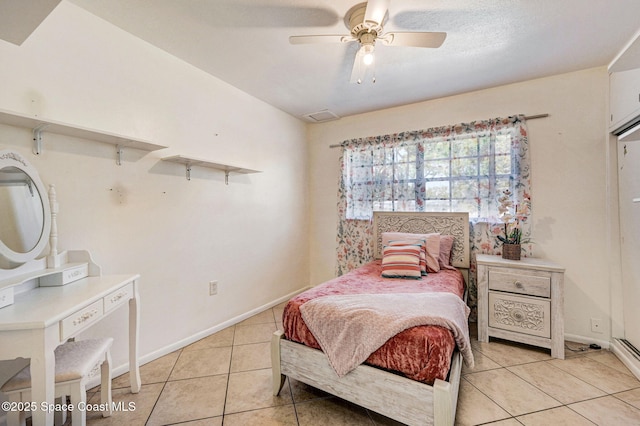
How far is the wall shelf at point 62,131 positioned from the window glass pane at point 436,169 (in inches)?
104

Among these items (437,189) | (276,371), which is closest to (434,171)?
(437,189)

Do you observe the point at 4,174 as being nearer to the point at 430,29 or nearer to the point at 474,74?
the point at 430,29

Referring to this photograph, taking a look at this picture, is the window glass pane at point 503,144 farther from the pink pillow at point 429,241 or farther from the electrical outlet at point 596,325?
the electrical outlet at point 596,325

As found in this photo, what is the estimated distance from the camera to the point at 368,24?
1.58 metres

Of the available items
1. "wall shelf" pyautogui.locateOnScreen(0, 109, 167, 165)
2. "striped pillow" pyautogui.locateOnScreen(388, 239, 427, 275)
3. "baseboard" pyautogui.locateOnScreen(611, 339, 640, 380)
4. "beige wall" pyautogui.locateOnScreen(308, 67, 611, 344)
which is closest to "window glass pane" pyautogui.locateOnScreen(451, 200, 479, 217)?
"beige wall" pyautogui.locateOnScreen(308, 67, 611, 344)

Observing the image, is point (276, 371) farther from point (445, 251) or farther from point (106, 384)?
point (445, 251)

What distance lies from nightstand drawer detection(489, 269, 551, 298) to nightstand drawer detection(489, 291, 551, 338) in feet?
0.17

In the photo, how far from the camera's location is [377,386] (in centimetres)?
138

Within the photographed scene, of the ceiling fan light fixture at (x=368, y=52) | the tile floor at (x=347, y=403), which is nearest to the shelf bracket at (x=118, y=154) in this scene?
the tile floor at (x=347, y=403)

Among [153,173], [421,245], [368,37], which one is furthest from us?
[421,245]

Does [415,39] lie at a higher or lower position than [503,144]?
higher

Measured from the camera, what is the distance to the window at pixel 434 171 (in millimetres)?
2703

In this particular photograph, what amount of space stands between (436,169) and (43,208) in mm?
3291

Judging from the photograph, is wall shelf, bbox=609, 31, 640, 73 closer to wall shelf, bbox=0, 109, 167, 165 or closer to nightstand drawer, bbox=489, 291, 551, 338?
nightstand drawer, bbox=489, 291, 551, 338
